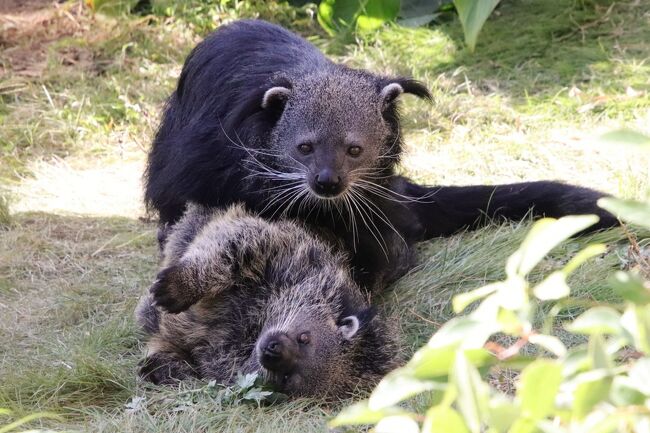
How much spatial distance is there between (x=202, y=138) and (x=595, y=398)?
336 centimetres

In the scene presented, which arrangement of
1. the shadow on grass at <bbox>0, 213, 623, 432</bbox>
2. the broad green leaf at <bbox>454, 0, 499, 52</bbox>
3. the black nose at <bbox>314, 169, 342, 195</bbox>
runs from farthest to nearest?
the broad green leaf at <bbox>454, 0, 499, 52</bbox> < the black nose at <bbox>314, 169, 342, 195</bbox> < the shadow on grass at <bbox>0, 213, 623, 432</bbox>

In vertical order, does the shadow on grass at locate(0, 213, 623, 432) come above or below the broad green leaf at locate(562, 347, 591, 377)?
below

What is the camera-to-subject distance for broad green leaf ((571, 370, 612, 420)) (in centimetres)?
121

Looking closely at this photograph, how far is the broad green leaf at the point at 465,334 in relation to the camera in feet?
4.32

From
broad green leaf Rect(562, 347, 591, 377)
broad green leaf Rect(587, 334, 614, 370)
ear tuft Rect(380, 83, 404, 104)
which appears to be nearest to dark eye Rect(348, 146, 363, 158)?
ear tuft Rect(380, 83, 404, 104)

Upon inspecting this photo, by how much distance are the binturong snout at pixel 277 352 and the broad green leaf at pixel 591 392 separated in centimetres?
236

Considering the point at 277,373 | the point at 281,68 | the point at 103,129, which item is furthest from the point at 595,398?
the point at 103,129

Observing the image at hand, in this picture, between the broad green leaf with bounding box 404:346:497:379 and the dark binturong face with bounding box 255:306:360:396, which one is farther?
the dark binturong face with bounding box 255:306:360:396

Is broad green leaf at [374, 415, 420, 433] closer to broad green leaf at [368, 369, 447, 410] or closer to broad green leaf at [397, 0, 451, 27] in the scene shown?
broad green leaf at [368, 369, 447, 410]

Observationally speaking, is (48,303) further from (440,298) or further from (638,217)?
(638,217)

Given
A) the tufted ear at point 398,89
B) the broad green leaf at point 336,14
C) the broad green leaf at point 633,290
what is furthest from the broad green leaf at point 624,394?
the broad green leaf at point 336,14

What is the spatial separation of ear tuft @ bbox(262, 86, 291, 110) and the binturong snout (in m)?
1.17

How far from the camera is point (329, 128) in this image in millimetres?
4164

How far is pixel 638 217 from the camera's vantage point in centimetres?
125
